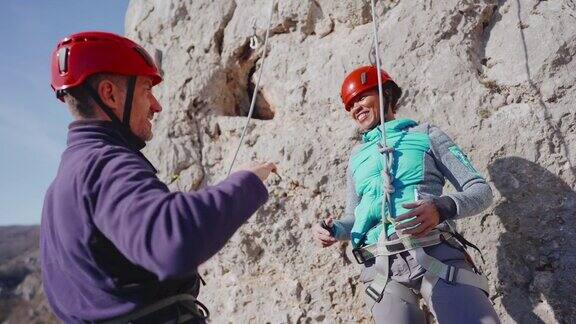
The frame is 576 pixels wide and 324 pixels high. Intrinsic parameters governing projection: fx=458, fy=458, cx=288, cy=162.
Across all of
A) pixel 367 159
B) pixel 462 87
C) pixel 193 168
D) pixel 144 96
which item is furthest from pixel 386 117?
pixel 193 168

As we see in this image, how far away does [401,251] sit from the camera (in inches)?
107

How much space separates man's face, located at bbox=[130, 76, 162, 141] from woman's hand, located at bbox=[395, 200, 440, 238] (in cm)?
140

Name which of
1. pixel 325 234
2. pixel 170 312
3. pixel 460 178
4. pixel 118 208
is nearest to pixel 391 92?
pixel 460 178

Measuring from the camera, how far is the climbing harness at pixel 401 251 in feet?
8.47

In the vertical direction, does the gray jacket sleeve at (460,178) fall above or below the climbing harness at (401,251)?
above

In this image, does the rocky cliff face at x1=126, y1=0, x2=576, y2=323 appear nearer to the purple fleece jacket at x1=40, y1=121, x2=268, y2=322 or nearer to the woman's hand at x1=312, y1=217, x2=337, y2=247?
the woman's hand at x1=312, y1=217, x2=337, y2=247

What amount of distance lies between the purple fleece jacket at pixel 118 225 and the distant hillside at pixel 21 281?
1173 centimetres

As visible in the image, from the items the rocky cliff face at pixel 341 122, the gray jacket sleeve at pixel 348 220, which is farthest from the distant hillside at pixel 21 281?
the gray jacket sleeve at pixel 348 220

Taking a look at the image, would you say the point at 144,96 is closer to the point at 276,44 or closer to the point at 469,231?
the point at 469,231

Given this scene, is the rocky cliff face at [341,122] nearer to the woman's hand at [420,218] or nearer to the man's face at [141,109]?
the woman's hand at [420,218]

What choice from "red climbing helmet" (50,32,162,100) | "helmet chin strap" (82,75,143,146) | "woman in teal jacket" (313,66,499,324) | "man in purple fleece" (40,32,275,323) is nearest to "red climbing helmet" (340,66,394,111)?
"woman in teal jacket" (313,66,499,324)

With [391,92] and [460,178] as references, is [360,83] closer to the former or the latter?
[391,92]

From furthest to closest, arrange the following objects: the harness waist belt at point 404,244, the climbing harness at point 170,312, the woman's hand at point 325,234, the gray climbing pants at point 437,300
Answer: the woman's hand at point 325,234, the harness waist belt at point 404,244, the gray climbing pants at point 437,300, the climbing harness at point 170,312

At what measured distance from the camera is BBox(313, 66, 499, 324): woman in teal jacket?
8.26 feet
